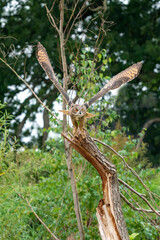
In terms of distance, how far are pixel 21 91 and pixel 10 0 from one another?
6.72ft

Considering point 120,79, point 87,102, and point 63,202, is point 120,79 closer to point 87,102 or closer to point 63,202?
point 87,102

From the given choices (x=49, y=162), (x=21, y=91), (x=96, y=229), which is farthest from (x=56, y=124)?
(x=21, y=91)

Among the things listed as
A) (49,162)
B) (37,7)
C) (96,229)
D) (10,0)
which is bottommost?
(96,229)

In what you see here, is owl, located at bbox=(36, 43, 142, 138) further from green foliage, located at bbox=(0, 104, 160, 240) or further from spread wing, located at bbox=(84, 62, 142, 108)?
green foliage, located at bbox=(0, 104, 160, 240)

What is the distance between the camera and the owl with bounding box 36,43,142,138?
1.65 metres

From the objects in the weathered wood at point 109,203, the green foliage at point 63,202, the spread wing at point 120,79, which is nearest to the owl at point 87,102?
the spread wing at point 120,79

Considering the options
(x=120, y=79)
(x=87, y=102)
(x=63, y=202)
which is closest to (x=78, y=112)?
(x=87, y=102)

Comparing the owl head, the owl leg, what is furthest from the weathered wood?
the owl head

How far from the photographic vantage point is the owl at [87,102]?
1.65 metres

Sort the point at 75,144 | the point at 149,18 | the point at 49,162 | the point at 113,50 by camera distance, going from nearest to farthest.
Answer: the point at 75,144
the point at 49,162
the point at 113,50
the point at 149,18

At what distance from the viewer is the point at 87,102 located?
1669 millimetres

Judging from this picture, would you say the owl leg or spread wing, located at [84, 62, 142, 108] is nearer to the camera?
the owl leg

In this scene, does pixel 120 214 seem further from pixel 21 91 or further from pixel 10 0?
pixel 10 0

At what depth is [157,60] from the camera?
25.5ft
